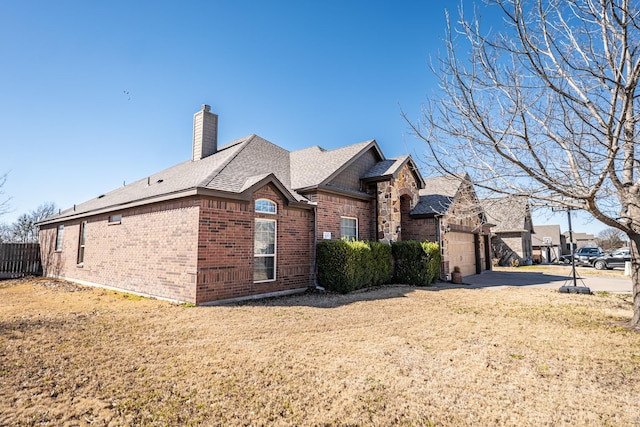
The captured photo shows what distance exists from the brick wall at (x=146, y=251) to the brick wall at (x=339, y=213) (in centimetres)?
458

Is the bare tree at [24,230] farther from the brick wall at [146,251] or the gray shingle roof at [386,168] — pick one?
the gray shingle roof at [386,168]

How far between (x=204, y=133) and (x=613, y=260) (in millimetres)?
30085

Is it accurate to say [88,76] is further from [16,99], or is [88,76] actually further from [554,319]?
[554,319]

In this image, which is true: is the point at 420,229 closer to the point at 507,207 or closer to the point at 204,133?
the point at 507,207

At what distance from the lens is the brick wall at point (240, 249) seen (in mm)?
7973

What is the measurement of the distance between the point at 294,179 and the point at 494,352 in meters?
9.38

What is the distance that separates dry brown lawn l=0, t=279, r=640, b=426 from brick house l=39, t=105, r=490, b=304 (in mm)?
1553

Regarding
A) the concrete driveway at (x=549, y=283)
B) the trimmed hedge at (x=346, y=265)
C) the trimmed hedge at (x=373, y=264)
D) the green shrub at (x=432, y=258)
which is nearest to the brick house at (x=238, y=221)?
the trimmed hedge at (x=346, y=265)

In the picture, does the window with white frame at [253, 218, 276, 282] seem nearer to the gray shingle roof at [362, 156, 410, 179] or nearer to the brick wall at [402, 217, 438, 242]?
the gray shingle roof at [362, 156, 410, 179]

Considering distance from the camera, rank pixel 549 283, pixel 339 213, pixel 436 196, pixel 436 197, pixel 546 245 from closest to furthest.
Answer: pixel 339 213 < pixel 549 283 < pixel 436 197 < pixel 436 196 < pixel 546 245

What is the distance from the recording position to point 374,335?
17.9ft

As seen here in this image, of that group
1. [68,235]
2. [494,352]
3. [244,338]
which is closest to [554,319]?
[494,352]

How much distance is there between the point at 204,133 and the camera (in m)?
14.6

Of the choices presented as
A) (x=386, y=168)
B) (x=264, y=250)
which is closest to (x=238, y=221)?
(x=264, y=250)
